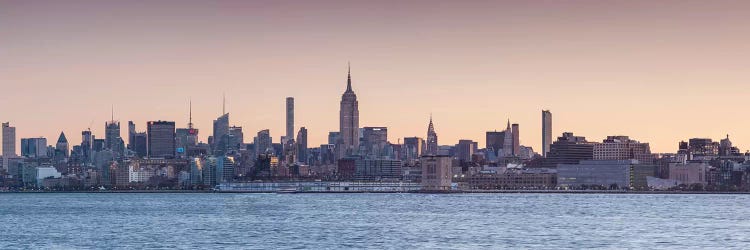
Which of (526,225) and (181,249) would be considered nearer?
(181,249)

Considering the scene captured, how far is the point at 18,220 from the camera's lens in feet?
416

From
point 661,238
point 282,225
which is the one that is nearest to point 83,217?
point 282,225

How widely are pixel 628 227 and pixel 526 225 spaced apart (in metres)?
7.87

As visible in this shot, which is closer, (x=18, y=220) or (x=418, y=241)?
(x=418, y=241)

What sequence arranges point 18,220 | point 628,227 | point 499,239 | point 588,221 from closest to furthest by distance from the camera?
point 499,239
point 628,227
point 588,221
point 18,220

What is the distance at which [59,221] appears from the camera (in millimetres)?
123250

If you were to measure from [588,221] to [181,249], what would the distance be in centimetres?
4275

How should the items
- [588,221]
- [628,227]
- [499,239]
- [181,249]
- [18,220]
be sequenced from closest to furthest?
[181,249]
[499,239]
[628,227]
[588,221]
[18,220]

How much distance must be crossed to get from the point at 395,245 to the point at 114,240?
19.0 metres

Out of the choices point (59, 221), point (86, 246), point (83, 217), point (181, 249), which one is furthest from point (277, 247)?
point (83, 217)

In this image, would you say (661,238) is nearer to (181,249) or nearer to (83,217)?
(181,249)

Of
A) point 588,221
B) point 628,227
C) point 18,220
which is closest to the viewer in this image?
point 628,227

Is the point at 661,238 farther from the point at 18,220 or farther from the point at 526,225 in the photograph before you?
the point at 18,220

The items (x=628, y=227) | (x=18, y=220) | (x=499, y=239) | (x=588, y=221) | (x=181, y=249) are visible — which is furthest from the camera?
(x=18, y=220)
